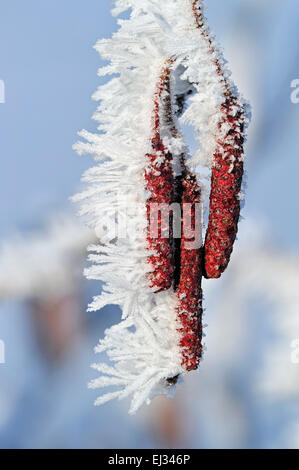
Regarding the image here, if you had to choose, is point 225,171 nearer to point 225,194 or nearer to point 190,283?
point 225,194

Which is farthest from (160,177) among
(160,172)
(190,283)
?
(190,283)

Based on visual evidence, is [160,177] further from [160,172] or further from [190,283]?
[190,283]

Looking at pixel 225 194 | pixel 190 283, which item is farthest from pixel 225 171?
pixel 190 283

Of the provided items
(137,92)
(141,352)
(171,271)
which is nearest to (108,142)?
(137,92)

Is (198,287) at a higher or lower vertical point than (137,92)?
lower

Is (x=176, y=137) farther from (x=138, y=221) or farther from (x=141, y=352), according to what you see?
(x=141, y=352)
